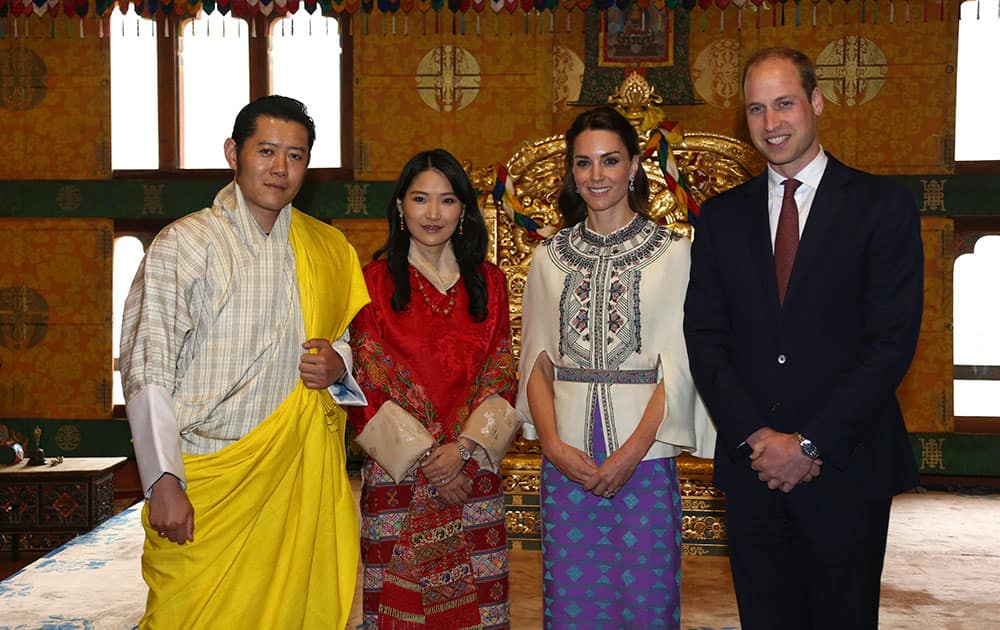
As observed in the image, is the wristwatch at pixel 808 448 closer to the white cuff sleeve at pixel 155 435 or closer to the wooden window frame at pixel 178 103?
the white cuff sleeve at pixel 155 435

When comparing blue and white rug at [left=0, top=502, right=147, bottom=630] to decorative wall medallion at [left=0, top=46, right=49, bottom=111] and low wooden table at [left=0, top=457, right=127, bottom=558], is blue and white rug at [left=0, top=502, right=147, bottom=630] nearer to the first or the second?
low wooden table at [left=0, top=457, right=127, bottom=558]

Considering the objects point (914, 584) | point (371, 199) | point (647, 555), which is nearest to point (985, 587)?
point (914, 584)

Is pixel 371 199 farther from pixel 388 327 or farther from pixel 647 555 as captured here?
pixel 647 555

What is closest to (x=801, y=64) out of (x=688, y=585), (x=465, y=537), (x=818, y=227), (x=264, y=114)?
(x=818, y=227)

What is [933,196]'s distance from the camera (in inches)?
244

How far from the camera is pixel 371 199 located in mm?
6504

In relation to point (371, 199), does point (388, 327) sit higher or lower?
lower

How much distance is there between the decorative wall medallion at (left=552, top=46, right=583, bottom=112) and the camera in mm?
6434

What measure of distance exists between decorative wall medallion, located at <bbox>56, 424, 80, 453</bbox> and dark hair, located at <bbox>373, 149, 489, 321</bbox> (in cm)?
473

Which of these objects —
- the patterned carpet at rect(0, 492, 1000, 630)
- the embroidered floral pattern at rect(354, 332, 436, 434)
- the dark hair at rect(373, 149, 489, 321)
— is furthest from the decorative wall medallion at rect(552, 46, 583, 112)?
the embroidered floral pattern at rect(354, 332, 436, 434)

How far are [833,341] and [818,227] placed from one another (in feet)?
0.79

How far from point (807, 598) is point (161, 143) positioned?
572 cm

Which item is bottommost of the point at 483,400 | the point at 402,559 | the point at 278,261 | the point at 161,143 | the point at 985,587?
the point at 985,587

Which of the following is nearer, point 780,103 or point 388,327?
point 780,103
